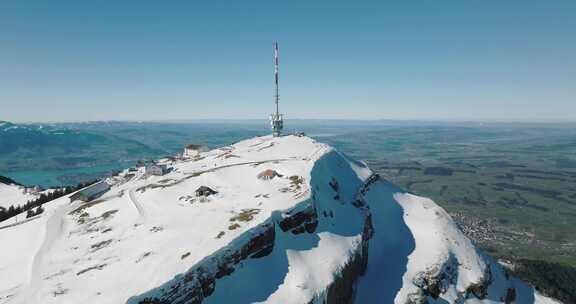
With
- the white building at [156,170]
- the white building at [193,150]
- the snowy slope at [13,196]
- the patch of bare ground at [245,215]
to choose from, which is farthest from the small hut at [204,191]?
the snowy slope at [13,196]

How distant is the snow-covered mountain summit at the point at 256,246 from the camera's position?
41116 mm

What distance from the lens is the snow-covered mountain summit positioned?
4112 cm

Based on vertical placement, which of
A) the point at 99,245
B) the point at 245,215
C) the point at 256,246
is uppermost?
the point at 245,215

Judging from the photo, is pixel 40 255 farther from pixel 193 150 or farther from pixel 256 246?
pixel 193 150

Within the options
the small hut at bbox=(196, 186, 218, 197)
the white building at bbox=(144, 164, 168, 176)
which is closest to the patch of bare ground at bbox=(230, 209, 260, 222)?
the small hut at bbox=(196, 186, 218, 197)

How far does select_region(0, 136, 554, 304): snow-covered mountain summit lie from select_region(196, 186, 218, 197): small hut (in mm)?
692

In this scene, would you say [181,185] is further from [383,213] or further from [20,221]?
[383,213]

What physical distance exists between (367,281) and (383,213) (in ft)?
81.3

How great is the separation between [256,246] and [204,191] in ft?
79.3

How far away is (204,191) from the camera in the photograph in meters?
68.0

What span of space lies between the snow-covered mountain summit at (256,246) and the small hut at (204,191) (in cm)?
69

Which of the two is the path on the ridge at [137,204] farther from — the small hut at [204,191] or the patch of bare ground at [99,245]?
the small hut at [204,191]

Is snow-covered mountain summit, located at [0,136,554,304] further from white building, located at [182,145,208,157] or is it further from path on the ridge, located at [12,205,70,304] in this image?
white building, located at [182,145,208,157]

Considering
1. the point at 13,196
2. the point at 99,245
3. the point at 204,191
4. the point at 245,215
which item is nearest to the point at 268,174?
the point at 204,191
